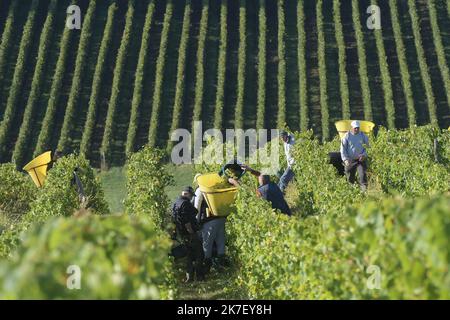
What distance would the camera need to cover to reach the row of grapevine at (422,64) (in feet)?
77.2

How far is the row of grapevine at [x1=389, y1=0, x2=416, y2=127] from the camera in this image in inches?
918

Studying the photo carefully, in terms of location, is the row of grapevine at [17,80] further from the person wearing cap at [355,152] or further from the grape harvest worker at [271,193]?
the grape harvest worker at [271,193]

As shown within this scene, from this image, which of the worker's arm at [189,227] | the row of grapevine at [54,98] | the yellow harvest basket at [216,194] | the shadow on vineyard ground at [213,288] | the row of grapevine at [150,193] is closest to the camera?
the shadow on vineyard ground at [213,288]

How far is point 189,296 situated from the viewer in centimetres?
948

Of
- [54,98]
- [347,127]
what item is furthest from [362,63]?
[54,98]

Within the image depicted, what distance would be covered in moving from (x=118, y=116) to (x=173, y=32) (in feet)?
17.6

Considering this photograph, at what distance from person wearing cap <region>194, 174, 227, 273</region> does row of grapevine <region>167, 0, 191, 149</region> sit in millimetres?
12161

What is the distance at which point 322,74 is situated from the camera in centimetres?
2533

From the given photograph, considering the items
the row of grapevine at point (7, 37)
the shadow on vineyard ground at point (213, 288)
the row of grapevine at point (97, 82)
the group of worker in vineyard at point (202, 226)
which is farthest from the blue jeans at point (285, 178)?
the row of grapevine at point (7, 37)

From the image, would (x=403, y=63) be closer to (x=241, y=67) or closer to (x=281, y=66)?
(x=281, y=66)

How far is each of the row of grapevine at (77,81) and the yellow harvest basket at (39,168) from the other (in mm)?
7359

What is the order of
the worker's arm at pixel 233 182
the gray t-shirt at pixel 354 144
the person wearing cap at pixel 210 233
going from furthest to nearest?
the gray t-shirt at pixel 354 144
the worker's arm at pixel 233 182
the person wearing cap at pixel 210 233
